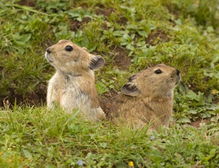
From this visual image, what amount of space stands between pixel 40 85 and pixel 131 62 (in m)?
1.55

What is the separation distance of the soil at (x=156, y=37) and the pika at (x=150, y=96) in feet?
7.19

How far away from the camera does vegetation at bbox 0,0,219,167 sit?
7051mm

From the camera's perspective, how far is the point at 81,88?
27.1 ft

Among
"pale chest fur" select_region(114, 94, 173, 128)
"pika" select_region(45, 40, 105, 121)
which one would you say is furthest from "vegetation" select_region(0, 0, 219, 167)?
"pale chest fur" select_region(114, 94, 173, 128)

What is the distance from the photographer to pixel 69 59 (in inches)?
328

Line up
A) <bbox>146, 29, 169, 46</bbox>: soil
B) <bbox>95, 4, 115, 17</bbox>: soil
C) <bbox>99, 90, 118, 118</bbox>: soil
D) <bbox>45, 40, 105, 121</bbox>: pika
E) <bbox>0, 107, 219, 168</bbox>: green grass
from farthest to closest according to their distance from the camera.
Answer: <bbox>95, 4, 115, 17</bbox>: soil → <bbox>146, 29, 169, 46</bbox>: soil → <bbox>99, 90, 118, 118</bbox>: soil → <bbox>45, 40, 105, 121</bbox>: pika → <bbox>0, 107, 219, 168</bbox>: green grass

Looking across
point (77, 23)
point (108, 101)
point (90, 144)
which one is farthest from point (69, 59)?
point (77, 23)

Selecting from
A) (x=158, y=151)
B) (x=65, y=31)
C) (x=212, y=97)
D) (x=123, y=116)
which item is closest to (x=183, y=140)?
(x=158, y=151)

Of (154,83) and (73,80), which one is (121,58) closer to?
(154,83)

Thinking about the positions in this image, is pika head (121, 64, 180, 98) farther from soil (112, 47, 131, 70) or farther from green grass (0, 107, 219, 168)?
soil (112, 47, 131, 70)

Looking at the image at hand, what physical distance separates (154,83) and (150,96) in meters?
0.18

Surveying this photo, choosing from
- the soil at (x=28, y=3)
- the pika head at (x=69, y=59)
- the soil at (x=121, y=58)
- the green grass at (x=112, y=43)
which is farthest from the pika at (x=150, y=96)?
the soil at (x=28, y=3)

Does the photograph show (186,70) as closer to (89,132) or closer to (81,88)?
(81,88)

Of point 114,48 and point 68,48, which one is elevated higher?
point 68,48
